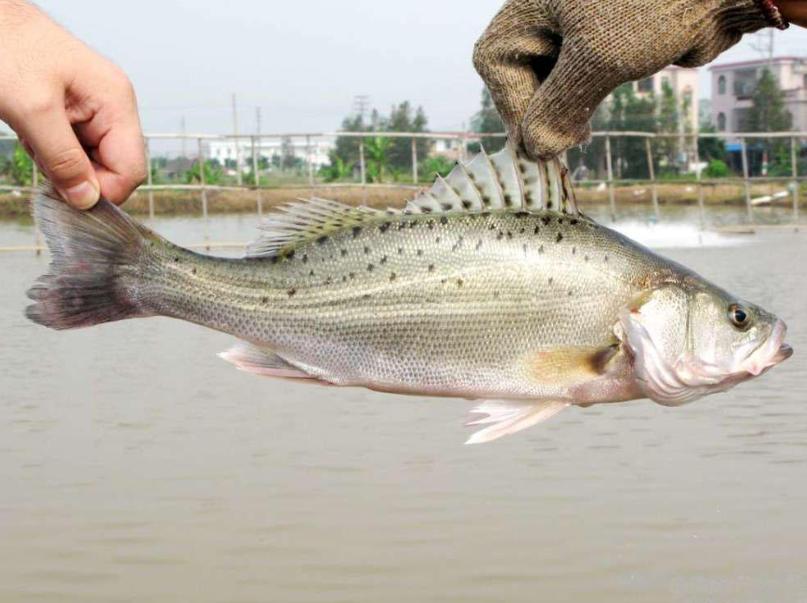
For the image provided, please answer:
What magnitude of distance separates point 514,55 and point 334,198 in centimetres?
3441

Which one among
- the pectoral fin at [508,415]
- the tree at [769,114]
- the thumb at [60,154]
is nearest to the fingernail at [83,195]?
the thumb at [60,154]

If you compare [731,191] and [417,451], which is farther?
[731,191]

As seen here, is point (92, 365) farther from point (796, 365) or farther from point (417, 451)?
point (796, 365)

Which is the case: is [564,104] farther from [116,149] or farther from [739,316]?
[116,149]

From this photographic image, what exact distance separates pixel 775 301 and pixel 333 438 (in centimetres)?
1026

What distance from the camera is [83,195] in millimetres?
3465

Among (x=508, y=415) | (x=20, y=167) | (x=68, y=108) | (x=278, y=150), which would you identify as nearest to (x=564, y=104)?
(x=508, y=415)

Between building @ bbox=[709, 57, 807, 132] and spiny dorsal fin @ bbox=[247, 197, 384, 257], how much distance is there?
10197cm

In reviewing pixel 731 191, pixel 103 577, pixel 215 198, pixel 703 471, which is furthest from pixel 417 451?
pixel 731 191

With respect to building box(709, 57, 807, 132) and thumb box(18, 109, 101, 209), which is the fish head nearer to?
thumb box(18, 109, 101, 209)

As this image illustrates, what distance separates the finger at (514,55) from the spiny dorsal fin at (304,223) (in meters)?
0.59

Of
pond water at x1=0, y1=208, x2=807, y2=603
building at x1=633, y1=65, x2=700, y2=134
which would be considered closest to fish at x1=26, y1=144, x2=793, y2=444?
pond water at x1=0, y1=208, x2=807, y2=603

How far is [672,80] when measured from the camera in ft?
368

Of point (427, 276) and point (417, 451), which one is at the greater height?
point (427, 276)
